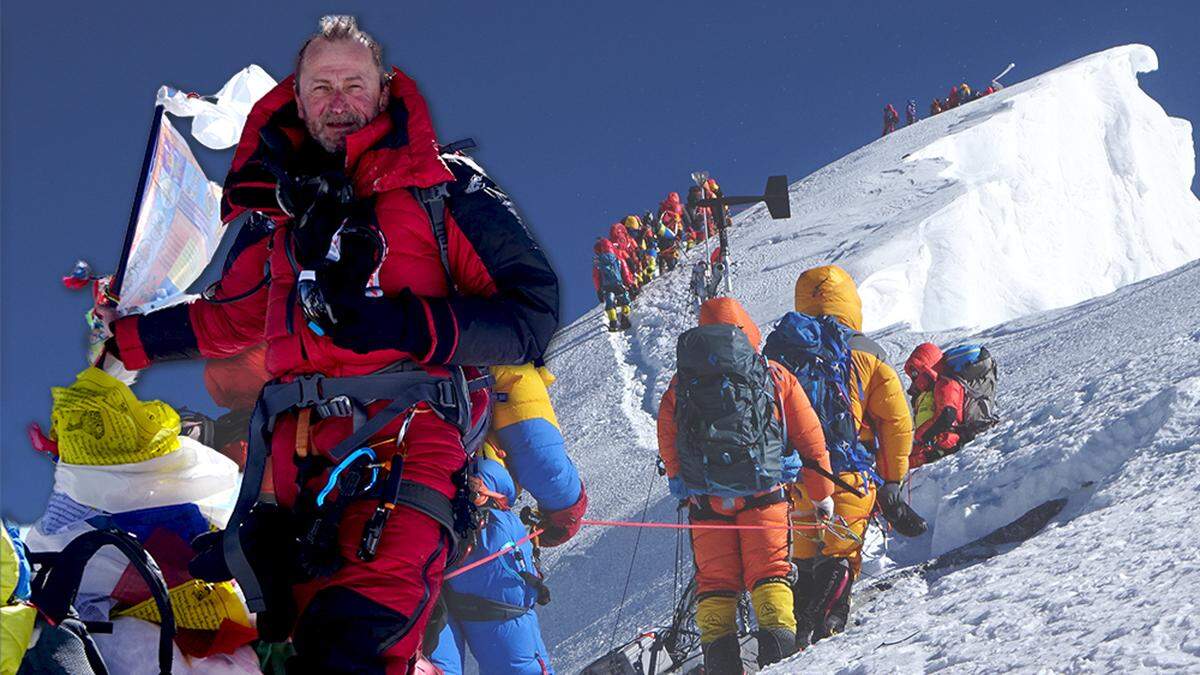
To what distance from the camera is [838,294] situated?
686 centimetres

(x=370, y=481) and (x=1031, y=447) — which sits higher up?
(x=370, y=481)

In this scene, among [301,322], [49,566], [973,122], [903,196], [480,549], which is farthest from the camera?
[973,122]

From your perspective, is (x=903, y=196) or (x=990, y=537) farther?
(x=903, y=196)

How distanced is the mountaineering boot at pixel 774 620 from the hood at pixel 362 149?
3.23 m

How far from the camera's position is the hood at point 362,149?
2.60 m

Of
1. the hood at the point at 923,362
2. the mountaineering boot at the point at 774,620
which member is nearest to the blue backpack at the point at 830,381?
the mountaineering boot at the point at 774,620

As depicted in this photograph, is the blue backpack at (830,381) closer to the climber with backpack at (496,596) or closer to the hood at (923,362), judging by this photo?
the climber with backpack at (496,596)

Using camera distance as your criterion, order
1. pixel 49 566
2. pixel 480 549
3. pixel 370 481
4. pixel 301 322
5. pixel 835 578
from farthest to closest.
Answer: pixel 835 578, pixel 480 549, pixel 301 322, pixel 370 481, pixel 49 566

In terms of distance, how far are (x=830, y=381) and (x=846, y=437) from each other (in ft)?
1.05

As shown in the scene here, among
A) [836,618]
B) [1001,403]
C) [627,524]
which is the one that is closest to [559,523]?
[627,524]

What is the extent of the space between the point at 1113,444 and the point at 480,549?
3067mm

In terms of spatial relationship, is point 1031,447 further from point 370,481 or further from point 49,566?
point 49,566

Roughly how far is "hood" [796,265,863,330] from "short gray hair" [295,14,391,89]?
437 cm

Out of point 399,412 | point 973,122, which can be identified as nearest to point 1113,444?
point 399,412
